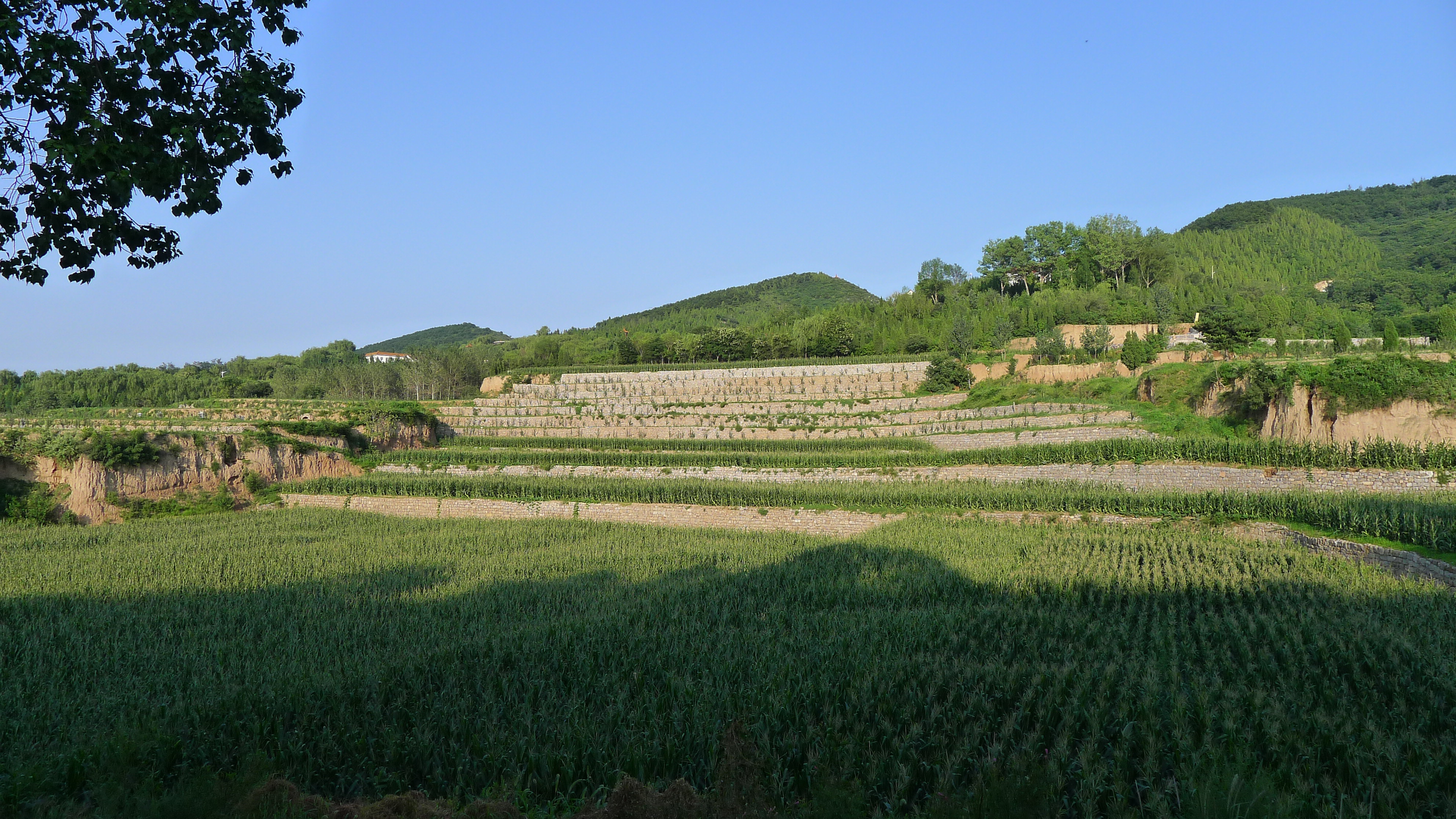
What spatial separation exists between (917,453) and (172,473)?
89.3 ft

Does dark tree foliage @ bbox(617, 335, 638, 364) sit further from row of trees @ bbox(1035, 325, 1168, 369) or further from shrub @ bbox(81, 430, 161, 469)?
shrub @ bbox(81, 430, 161, 469)

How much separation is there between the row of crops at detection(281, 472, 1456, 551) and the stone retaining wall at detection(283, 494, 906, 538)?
43 centimetres

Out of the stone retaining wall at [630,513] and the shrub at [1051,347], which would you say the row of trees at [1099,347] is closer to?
the shrub at [1051,347]

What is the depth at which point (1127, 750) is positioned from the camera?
607 centimetres

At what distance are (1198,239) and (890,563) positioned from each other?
291 feet

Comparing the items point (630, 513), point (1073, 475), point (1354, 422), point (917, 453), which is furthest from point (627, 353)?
point (1354, 422)

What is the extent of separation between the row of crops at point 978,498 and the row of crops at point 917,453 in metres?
2.44

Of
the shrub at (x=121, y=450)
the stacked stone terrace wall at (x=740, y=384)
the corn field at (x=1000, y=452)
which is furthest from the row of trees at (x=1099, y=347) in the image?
the shrub at (x=121, y=450)

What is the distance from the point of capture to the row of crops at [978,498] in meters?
15.9

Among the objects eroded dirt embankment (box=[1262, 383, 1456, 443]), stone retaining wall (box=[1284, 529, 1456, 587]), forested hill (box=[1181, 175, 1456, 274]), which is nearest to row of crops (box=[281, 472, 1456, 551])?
stone retaining wall (box=[1284, 529, 1456, 587])

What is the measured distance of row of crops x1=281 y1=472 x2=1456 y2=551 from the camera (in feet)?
52.3

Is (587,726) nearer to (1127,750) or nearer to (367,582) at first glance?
(1127,750)

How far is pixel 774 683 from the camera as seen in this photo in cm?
780

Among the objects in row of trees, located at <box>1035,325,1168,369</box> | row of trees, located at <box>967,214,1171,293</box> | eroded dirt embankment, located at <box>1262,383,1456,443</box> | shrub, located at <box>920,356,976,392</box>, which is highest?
row of trees, located at <box>967,214,1171,293</box>
